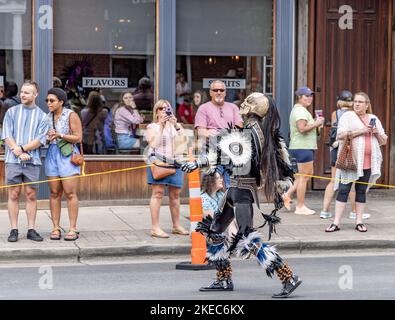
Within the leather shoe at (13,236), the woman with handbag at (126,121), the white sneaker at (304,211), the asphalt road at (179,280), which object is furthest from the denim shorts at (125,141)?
the asphalt road at (179,280)

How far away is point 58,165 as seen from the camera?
1156cm

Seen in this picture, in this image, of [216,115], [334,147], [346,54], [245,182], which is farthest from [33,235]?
[346,54]

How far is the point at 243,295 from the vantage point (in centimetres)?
888

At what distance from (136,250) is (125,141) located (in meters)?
3.63

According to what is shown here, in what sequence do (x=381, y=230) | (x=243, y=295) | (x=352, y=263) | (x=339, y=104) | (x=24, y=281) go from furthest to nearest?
(x=339, y=104) → (x=381, y=230) → (x=352, y=263) → (x=24, y=281) → (x=243, y=295)

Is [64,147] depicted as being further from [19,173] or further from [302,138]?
[302,138]

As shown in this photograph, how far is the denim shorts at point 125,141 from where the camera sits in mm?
14562

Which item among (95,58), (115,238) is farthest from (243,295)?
(95,58)

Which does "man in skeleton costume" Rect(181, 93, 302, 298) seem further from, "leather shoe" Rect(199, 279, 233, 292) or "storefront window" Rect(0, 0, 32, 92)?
"storefront window" Rect(0, 0, 32, 92)

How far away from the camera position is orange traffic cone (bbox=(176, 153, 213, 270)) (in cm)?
1013

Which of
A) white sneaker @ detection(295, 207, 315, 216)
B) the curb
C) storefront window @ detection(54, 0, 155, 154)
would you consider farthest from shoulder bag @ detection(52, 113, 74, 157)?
white sneaker @ detection(295, 207, 315, 216)

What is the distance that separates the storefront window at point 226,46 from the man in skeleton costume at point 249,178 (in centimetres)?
584

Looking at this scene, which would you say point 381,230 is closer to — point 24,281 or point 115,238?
point 115,238

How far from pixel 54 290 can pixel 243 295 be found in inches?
72.2
